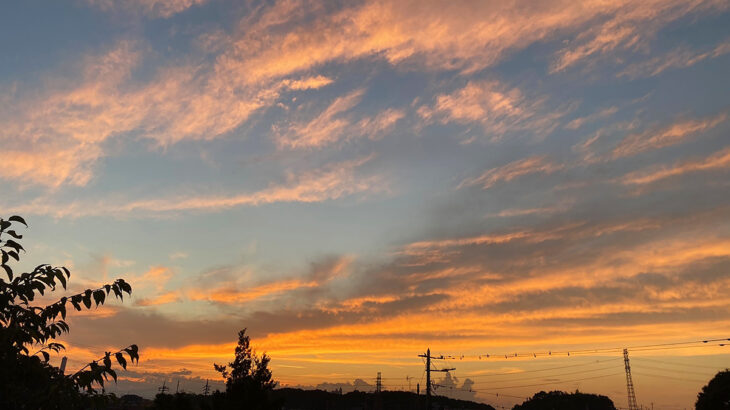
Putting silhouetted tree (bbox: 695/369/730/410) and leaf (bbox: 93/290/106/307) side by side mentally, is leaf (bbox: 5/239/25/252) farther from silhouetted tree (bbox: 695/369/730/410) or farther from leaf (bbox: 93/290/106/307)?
silhouetted tree (bbox: 695/369/730/410)

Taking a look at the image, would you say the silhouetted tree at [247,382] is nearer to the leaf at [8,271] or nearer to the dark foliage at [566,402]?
the leaf at [8,271]

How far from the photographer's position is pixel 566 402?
17612 centimetres

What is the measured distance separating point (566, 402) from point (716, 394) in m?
117

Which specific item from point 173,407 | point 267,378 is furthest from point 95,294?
point 173,407

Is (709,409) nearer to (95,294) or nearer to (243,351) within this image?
(243,351)

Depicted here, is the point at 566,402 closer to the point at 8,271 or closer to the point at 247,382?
the point at 247,382

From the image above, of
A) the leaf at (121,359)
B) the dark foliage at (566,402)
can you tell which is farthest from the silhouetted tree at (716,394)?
the dark foliage at (566,402)

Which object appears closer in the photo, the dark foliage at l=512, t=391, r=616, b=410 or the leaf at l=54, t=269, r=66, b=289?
the leaf at l=54, t=269, r=66, b=289

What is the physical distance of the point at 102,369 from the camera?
643cm

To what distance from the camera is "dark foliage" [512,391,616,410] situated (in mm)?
175375

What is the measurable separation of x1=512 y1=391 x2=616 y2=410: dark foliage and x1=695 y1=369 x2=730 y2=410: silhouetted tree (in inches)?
4285

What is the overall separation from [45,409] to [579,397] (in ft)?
664

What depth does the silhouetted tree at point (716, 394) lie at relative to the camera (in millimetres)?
67875

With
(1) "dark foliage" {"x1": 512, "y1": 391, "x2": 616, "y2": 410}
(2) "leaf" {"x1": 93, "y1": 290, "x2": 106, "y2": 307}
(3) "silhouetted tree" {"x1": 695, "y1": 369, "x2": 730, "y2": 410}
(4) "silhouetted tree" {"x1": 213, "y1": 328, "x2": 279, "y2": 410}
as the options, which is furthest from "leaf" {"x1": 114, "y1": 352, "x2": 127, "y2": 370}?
(1) "dark foliage" {"x1": 512, "y1": 391, "x2": 616, "y2": 410}
